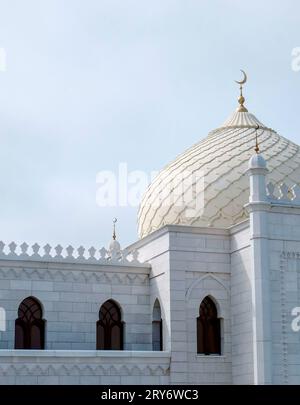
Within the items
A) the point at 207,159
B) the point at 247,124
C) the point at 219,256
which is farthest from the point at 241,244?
the point at 247,124

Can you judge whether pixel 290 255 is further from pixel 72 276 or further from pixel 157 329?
pixel 72 276

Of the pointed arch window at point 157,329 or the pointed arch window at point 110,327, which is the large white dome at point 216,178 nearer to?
→ the pointed arch window at point 157,329

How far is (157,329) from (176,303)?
1324mm

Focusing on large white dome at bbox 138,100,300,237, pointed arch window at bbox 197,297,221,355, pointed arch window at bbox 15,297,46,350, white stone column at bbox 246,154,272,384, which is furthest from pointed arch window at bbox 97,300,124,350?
white stone column at bbox 246,154,272,384

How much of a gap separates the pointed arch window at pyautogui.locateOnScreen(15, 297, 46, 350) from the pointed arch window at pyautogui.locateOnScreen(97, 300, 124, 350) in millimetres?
1234

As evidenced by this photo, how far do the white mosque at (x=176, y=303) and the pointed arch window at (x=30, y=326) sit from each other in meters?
0.02

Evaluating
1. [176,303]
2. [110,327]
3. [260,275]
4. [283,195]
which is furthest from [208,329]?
[283,195]

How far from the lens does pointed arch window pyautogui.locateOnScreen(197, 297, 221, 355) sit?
18.5 meters

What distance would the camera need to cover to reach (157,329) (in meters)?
19.4

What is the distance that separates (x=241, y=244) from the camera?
→ 18.4 meters

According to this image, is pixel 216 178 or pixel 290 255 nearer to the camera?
pixel 290 255
